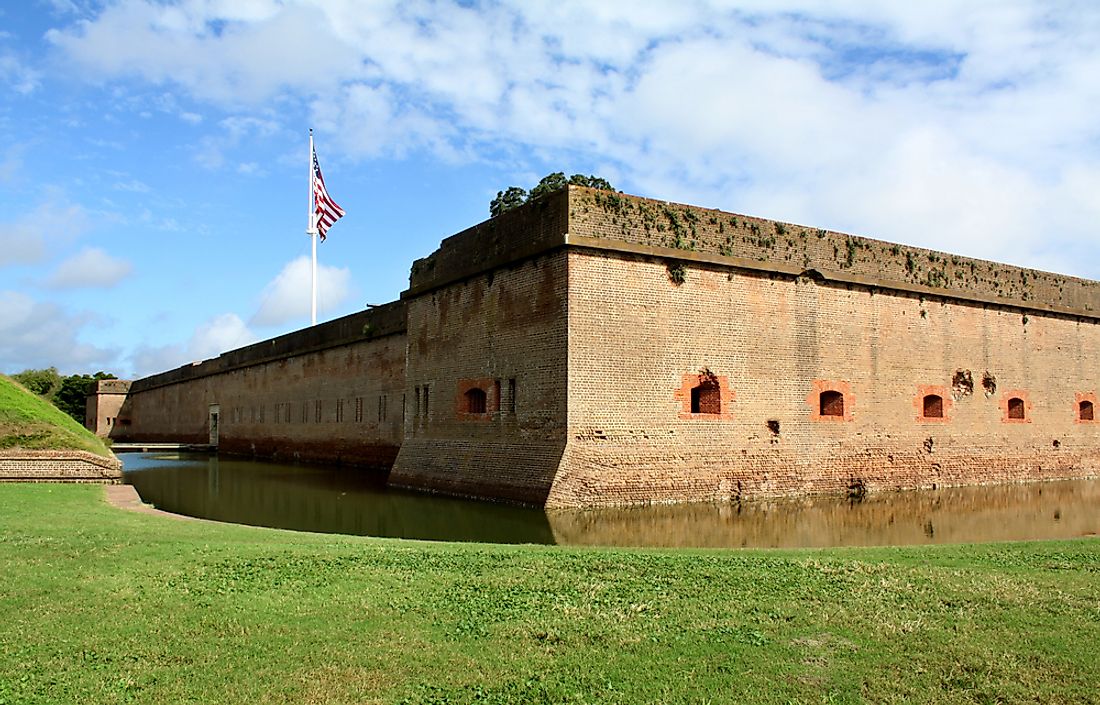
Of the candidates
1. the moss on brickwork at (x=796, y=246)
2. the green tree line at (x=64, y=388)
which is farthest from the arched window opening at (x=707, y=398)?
the green tree line at (x=64, y=388)

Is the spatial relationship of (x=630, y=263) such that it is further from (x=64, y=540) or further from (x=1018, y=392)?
(x=1018, y=392)

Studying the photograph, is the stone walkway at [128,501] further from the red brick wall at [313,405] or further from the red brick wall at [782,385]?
the red brick wall at [313,405]

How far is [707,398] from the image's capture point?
1459 cm

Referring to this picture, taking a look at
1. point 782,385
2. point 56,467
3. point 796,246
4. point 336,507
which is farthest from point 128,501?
point 796,246

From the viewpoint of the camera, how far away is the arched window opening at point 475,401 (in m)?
15.4

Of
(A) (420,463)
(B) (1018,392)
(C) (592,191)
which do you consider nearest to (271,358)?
(A) (420,463)

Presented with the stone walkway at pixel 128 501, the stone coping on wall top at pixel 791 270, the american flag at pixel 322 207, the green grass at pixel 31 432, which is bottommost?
the stone walkway at pixel 128 501

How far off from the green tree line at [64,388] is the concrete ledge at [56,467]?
187 feet

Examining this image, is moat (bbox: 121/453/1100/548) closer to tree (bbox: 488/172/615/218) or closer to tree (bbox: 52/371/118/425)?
tree (bbox: 488/172/615/218)

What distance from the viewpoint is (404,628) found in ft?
15.9

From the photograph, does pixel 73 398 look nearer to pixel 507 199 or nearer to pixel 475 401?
pixel 507 199

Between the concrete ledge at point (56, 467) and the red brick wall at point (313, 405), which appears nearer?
the concrete ledge at point (56, 467)

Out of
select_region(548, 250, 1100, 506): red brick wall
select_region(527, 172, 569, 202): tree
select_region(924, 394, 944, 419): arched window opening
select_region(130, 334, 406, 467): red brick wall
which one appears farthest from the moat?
select_region(527, 172, 569, 202): tree

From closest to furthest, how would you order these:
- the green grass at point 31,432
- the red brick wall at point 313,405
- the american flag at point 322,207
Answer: the green grass at point 31,432, the red brick wall at point 313,405, the american flag at point 322,207
